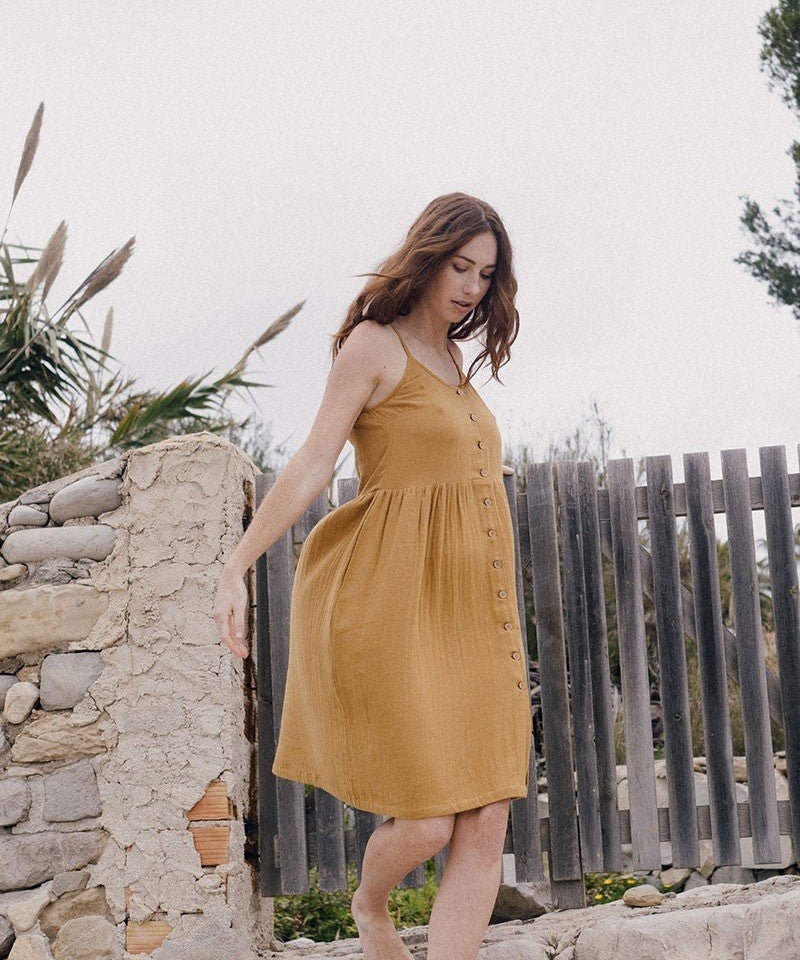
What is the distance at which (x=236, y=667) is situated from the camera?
3293 millimetres

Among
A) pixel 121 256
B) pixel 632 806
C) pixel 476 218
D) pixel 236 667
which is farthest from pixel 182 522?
pixel 121 256

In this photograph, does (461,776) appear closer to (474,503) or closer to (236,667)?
(474,503)

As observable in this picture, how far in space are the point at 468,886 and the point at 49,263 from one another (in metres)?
5.45

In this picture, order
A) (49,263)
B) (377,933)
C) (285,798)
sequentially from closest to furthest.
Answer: (377,933)
(285,798)
(49,263)

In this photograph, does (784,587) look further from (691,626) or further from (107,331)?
(107,331)

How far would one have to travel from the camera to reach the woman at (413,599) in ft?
6.86

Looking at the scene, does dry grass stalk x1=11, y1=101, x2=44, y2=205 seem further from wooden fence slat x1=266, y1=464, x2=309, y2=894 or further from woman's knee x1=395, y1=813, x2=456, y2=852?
woman's knee x1=395, y1=813, x2=456, y2=852

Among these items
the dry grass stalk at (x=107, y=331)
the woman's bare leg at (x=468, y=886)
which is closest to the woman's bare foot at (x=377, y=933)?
the woman's bare leg at (x=468, y=886)

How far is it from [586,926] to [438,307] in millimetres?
1914

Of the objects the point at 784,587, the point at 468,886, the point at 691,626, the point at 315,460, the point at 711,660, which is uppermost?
the point at 315,460

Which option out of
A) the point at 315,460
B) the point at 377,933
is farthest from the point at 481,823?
the point at 315,460

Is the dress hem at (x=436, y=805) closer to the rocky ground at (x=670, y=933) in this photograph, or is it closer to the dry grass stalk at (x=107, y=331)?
the rocky ground at (x=670, y=933)

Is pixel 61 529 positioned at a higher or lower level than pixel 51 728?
higher

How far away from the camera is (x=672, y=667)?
11.2 feet
